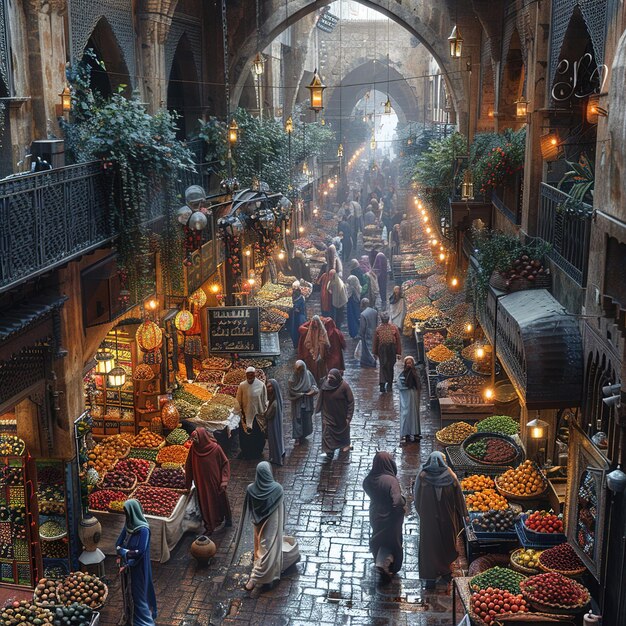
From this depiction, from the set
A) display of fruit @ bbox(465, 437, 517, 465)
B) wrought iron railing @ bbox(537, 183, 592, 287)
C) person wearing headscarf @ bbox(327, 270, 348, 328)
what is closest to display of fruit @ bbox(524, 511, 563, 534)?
display of fruit @ bbox(465, 437, 517, 465)

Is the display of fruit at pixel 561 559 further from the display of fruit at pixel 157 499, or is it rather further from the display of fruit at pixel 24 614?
the display of fruit at pixel 24 614

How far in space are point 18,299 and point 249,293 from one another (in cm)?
1031

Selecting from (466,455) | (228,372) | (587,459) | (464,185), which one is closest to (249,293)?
(228,372)

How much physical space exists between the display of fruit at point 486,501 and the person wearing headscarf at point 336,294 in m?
10.1

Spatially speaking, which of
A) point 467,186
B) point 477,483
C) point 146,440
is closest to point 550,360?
point 477,483

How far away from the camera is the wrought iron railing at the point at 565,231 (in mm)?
8875

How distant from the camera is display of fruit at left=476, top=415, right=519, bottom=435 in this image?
12.0m

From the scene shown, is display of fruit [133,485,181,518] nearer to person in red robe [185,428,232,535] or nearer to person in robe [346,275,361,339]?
person in red robe [185,428,232,535]

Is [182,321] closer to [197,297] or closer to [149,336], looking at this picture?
[149,336]

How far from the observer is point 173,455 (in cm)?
1169

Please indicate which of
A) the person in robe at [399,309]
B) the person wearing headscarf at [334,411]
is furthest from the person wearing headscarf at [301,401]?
the person in robe at [399,309]

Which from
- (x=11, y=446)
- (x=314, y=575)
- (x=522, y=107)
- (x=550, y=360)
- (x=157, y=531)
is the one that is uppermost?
(x=522, y=107)

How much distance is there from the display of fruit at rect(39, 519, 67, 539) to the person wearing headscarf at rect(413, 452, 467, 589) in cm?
381

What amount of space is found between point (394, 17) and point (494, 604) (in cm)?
1556
